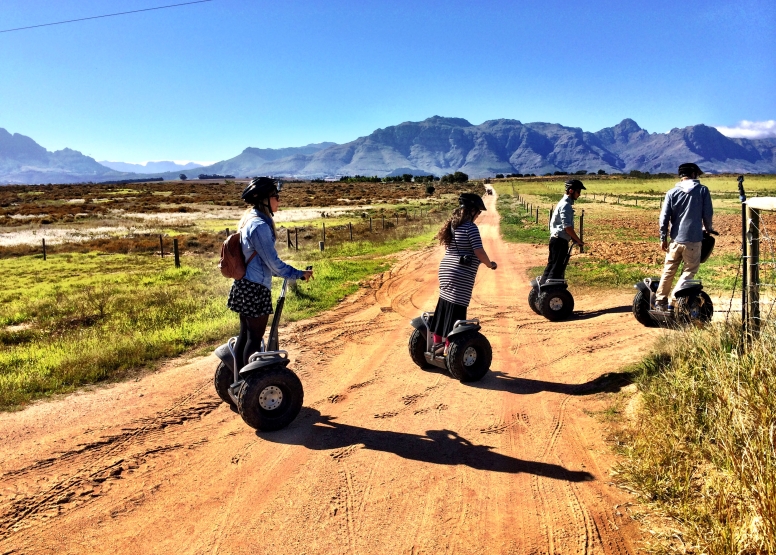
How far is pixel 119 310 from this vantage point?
11.7 m

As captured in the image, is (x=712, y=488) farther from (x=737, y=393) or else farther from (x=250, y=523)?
(x=250, y=523)

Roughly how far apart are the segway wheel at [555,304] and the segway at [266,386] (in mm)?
5073

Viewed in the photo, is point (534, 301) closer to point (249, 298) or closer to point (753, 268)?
point (753, 268)

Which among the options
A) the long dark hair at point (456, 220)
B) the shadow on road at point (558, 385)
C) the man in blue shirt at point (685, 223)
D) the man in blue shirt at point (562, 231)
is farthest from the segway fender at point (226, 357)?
the man in blue shirt at point (685, 223)

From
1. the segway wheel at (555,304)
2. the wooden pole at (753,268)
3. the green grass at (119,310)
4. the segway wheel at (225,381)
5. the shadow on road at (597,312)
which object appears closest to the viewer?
the wooden pole at (753,268)

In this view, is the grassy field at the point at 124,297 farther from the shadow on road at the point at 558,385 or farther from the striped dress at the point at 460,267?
the shadow on road at the point at 558,385

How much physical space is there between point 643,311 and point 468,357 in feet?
11.3

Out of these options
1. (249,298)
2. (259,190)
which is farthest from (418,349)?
(259,190)

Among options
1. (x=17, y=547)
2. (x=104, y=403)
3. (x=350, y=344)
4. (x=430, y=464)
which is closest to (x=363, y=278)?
(x=350, y=344)

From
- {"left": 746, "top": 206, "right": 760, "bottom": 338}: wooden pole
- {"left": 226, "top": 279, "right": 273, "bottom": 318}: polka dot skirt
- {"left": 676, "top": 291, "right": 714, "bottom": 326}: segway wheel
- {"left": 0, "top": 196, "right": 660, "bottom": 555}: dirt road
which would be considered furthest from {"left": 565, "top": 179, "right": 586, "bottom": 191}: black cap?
{"left": 226, "top": 279, "right": 273, "bottom": 318}: polka dot skirt

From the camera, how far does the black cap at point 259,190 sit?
14.6ft

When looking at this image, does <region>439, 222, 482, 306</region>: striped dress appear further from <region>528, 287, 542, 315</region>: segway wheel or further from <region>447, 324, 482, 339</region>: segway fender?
<region>528, 287, 542, 315</region>: segway wheel

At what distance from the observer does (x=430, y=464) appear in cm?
421

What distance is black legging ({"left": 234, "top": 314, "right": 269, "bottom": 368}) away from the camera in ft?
15.3
